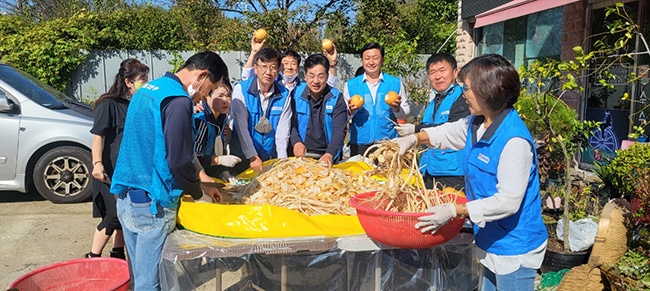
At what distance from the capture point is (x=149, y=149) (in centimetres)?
264

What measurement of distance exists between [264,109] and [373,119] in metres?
1.06

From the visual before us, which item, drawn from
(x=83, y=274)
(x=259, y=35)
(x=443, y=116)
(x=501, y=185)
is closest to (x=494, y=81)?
(x=501, y=185)

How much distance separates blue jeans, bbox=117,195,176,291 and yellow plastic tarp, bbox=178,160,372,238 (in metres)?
0.13

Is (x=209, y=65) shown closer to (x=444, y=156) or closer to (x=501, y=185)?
(x=501, y=185)

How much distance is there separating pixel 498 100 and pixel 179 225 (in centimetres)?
189

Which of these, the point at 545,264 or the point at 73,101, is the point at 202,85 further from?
the point at 73,101

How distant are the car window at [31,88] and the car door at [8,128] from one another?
0.62 ft

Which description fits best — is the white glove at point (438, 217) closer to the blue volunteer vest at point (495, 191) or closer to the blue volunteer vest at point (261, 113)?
the blue volunteer vest at point (495, 191)

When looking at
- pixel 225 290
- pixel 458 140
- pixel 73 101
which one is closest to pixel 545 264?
pixel 458 140

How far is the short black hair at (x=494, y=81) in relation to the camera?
226 cm

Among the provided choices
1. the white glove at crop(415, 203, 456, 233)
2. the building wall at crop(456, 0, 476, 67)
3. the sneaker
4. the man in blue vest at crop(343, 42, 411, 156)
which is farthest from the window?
the sneaker

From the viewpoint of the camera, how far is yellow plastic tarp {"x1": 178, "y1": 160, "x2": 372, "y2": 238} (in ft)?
9.34

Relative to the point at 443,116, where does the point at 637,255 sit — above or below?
below

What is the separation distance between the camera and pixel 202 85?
9.12ft
